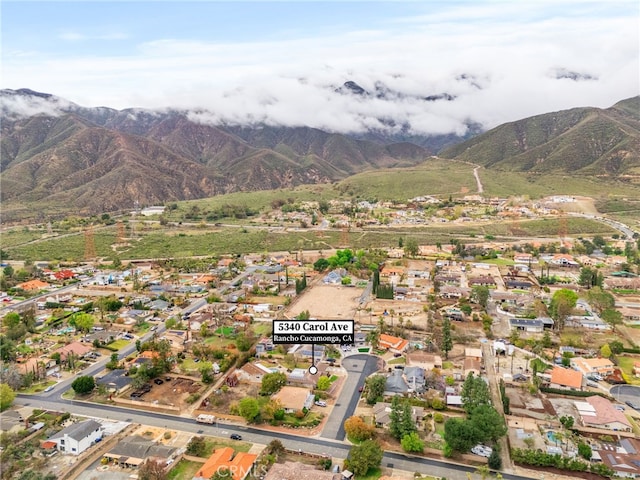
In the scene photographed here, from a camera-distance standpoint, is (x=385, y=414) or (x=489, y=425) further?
(x=385, y=414)

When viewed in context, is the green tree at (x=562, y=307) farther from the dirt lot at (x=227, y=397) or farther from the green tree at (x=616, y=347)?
the dirt lot at (x=227, y=397)

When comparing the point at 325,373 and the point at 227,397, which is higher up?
the point at 325,373

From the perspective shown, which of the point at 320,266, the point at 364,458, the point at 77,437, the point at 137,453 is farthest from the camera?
the point at 320,266

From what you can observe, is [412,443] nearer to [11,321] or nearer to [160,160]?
[11,321]

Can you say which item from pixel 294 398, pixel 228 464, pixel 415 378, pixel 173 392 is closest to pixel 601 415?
pixel 415 378

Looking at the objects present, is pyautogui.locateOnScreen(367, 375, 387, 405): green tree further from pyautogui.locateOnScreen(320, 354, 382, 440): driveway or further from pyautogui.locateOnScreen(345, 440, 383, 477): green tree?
pyautogui.locateOnScreen(345, 440, 383, 477): green tree

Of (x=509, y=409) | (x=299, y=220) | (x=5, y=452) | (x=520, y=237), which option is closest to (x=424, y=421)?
(x=509, y=409)
